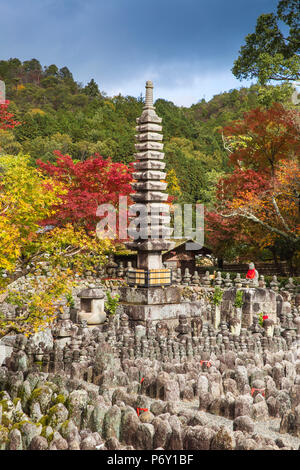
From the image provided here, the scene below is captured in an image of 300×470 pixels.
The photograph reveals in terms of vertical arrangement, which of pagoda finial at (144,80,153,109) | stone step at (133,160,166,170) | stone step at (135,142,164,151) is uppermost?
pagoda finial at (144,80,153,109)

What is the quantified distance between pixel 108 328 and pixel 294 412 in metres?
6.77

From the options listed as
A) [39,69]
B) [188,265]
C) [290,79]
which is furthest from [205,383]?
[39,69]

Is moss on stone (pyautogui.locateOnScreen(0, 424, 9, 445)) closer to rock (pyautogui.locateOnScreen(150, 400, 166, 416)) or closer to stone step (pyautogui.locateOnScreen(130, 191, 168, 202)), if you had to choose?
rock (pyautogui.locateOnScreen(150, 400, 166, 416))

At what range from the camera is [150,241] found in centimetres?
1608

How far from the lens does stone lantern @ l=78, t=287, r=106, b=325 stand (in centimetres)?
1510

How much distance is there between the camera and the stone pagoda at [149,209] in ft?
52.7

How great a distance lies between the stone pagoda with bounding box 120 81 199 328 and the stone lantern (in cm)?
82

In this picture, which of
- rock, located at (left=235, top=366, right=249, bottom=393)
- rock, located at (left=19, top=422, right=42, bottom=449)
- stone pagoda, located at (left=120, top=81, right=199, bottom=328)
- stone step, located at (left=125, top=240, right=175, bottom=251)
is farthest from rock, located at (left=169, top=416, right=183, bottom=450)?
stone step, located at (left=125, top=240, right=175, bottom=251)

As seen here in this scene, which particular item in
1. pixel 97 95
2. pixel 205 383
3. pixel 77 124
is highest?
pixel 97 95

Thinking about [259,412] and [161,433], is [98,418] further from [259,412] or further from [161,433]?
[259,412]

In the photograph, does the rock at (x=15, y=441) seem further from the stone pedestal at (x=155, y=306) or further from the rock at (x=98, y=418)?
the stone pedestal at (x=155, y=306)

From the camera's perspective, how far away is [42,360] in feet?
36.3
